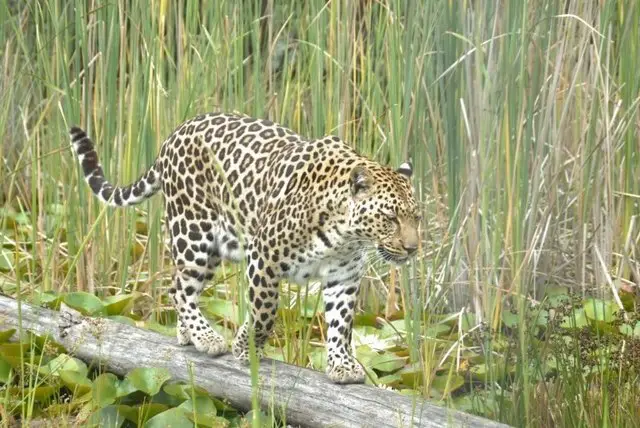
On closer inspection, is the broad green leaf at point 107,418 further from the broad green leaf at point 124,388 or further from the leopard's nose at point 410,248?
the leopard's nose at point 410,248

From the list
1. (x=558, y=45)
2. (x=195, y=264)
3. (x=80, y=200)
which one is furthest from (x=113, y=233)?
(x=558, y=45)

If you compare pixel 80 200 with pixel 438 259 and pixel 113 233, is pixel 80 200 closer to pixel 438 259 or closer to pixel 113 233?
pixel 113 233

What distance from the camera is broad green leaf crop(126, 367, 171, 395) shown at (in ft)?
14.5

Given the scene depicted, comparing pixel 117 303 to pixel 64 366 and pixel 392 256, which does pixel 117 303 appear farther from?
pixel 392 256

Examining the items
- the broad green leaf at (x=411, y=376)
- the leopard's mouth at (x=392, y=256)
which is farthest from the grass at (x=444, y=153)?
the leopard's mouth at (x=392, y=256)

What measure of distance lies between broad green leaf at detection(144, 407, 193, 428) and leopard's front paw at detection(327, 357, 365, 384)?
509 mm

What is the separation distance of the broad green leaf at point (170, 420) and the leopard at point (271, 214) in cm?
36

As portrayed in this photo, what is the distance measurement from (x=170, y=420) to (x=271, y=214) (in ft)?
2.61

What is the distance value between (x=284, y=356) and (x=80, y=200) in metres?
1.39

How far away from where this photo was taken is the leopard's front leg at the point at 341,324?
14.2 feet

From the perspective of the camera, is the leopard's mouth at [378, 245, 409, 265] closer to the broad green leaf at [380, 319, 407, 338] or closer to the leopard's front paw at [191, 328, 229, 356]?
the leopard's front paw at [191, 328, 229, 356]

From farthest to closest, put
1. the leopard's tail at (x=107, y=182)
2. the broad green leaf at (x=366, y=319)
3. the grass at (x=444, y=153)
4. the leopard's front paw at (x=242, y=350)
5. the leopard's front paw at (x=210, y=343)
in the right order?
the broad green leaf at (x=366, y=319) < the leopard's tail at (x=107, y=182) < the grass at (x=444, y=153) < the leopard's front paw at (x=210, y=343) < the leopard's front paw at (x=242, y=350)

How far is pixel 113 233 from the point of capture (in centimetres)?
578

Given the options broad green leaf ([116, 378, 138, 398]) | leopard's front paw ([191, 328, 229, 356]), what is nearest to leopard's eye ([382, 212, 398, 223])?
leopard's front paw ([191, 328, 229, 356])
